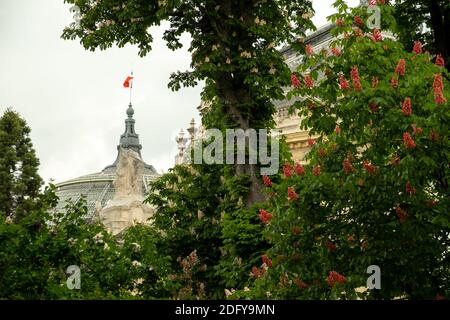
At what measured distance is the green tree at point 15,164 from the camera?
1976 inches

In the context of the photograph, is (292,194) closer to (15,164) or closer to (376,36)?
(376,36)

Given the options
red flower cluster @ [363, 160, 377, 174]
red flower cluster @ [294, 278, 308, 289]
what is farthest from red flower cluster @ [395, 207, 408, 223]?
red flower cluster @ [294, 278, 308, 289]

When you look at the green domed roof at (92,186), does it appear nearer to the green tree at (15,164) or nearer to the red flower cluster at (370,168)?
the green tree at (15,164)

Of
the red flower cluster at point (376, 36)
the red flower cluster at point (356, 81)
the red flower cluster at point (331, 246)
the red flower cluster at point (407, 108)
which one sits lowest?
the red flower cluster at point (331, 246)

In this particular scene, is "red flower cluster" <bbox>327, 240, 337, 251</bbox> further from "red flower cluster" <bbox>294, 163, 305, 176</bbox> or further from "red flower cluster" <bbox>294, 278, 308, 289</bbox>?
"red flower cluster" <bbox>294, 163, 305, 176</bbox>

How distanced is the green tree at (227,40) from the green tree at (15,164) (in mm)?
24824

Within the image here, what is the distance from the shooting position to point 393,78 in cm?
1658

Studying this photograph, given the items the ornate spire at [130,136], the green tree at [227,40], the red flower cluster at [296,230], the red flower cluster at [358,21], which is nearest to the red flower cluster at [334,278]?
the red flower cluster at [296,230]

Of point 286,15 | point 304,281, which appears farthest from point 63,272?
point 286,15

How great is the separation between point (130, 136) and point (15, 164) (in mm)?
42429

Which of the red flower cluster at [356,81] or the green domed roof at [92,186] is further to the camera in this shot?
the green domed roof at [92,186]

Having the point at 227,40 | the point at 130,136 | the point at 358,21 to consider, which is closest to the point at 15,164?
the point at 227,40
